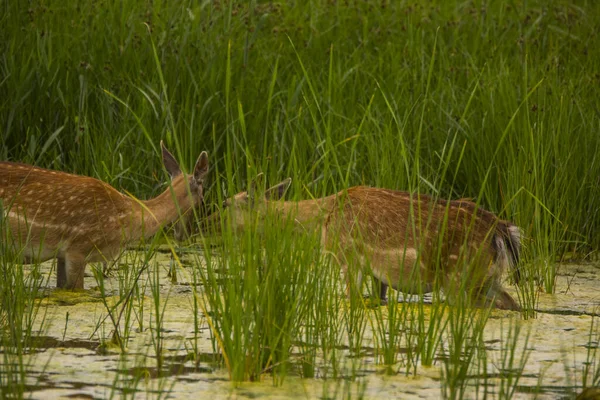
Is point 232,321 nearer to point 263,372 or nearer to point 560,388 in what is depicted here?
point 263,372

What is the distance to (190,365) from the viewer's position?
5652 millimetres

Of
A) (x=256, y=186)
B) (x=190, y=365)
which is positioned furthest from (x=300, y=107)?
(x=190, y=365)

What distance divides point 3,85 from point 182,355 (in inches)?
173

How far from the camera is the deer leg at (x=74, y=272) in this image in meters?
7.63

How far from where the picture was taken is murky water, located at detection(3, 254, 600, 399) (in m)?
5.16

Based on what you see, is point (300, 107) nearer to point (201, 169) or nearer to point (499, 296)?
point (201, 169)

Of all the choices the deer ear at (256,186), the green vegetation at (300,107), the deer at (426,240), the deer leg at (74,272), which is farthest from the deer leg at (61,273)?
the deer ear at (256,186)

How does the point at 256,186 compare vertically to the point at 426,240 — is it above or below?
above

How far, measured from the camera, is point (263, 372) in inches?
216

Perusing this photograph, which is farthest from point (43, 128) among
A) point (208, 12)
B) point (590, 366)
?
point (590, 366)

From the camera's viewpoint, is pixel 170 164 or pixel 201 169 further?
pixel 170 164

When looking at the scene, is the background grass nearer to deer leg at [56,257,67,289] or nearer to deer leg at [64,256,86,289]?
deer leg at [56,257,67,289]

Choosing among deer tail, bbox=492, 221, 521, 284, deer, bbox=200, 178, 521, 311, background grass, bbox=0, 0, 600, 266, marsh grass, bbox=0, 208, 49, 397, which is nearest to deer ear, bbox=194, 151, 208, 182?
background grass, bbox=0, 0, 600, 266

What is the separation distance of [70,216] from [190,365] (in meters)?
2.40
